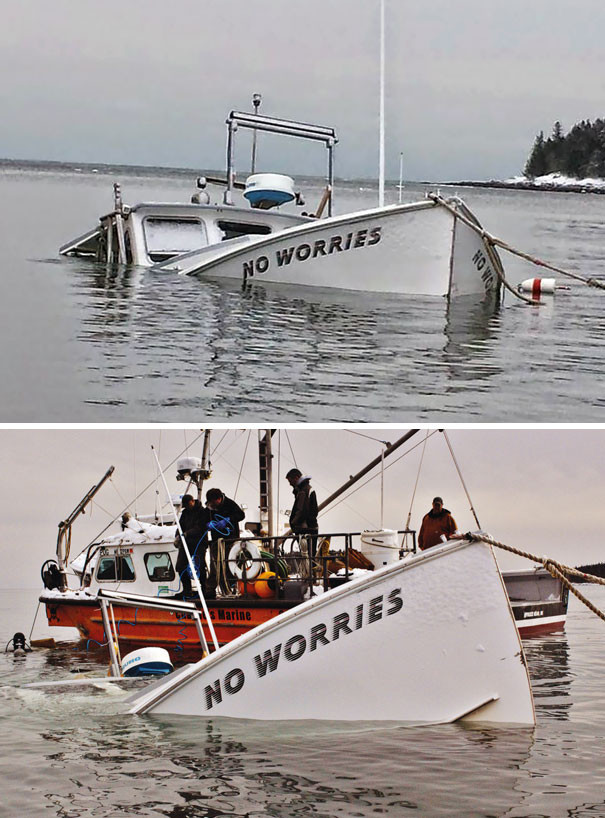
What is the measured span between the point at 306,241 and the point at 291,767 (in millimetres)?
9329

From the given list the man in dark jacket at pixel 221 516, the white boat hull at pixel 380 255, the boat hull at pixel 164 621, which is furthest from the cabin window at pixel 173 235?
the man in dark jacket at pixel 221 516

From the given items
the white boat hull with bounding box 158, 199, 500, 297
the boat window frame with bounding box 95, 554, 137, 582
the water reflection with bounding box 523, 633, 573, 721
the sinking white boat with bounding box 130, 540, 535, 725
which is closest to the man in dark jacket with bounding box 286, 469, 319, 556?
the water reflection with bounding box 523, 633, 573, 721

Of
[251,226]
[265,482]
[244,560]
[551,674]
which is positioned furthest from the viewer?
[251,226]

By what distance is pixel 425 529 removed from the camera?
11.4m

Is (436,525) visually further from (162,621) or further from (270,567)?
(162,621)

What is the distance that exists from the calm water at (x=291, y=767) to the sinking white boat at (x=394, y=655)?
0.42 ft

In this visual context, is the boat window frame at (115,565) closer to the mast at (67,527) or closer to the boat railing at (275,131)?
the mast at (67,527)

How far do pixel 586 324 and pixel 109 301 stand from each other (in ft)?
21.1

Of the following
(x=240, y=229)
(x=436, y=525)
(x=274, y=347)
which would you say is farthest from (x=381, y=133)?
(x=436, y=525)

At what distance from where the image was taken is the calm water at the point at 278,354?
32.4 feet

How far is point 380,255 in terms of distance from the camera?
47.5 feet

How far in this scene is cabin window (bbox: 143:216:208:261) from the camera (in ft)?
53.3

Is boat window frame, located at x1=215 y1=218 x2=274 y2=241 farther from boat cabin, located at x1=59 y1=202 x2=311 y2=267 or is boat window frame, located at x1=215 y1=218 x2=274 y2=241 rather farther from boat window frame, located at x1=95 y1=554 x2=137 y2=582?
boat window frame, located at x1=95 y1=554 x2=137 y2=582

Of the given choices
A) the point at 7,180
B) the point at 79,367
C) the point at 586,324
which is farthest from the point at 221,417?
the point at 7,180
